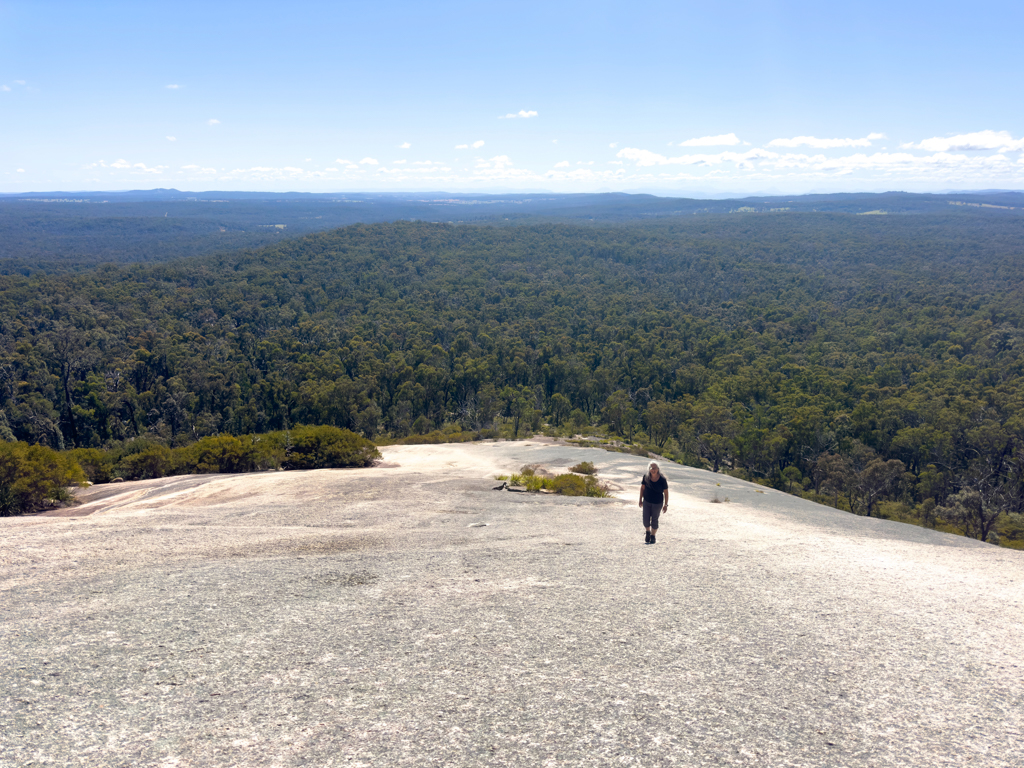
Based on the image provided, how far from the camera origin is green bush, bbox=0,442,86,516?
1684 centimetres

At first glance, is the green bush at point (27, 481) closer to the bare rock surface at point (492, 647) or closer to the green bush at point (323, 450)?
the bare rock surface at point (492, 647)

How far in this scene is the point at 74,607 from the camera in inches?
358

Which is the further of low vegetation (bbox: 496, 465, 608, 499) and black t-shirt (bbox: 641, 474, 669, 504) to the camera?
low vegetation (bbox: 496, 465, 608, 499)

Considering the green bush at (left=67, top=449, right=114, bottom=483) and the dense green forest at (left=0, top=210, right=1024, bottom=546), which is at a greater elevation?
the green bush at (left=67, top=449, right=114, bottom=483)

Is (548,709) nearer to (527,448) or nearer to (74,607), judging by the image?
(74,607)

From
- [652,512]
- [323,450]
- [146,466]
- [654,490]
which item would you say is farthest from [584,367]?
[654,490]

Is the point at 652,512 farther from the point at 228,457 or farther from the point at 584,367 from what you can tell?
the point at 584,367

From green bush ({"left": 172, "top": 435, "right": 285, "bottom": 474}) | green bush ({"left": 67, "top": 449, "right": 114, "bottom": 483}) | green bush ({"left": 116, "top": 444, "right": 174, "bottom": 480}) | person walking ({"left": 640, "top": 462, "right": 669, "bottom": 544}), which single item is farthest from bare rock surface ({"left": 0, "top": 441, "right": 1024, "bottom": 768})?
green bush ({"left": 67, "top": 449, "right": 114, "bottom": 483})

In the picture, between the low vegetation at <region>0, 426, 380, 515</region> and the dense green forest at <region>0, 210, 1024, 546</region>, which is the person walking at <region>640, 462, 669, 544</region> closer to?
the low vegetation at <region>0, 426, 380, 515</region>

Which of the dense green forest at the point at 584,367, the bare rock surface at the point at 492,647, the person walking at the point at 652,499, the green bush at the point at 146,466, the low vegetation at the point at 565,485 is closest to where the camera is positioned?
the bare rock surface at the point at 492,647

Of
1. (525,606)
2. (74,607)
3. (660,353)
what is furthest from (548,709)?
(660,353)

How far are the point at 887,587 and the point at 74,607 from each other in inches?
587

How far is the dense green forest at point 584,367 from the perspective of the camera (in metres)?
53.6

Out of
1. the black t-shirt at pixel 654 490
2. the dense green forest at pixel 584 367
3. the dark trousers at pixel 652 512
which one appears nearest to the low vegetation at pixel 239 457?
the dense green forest at pixel 584 367
